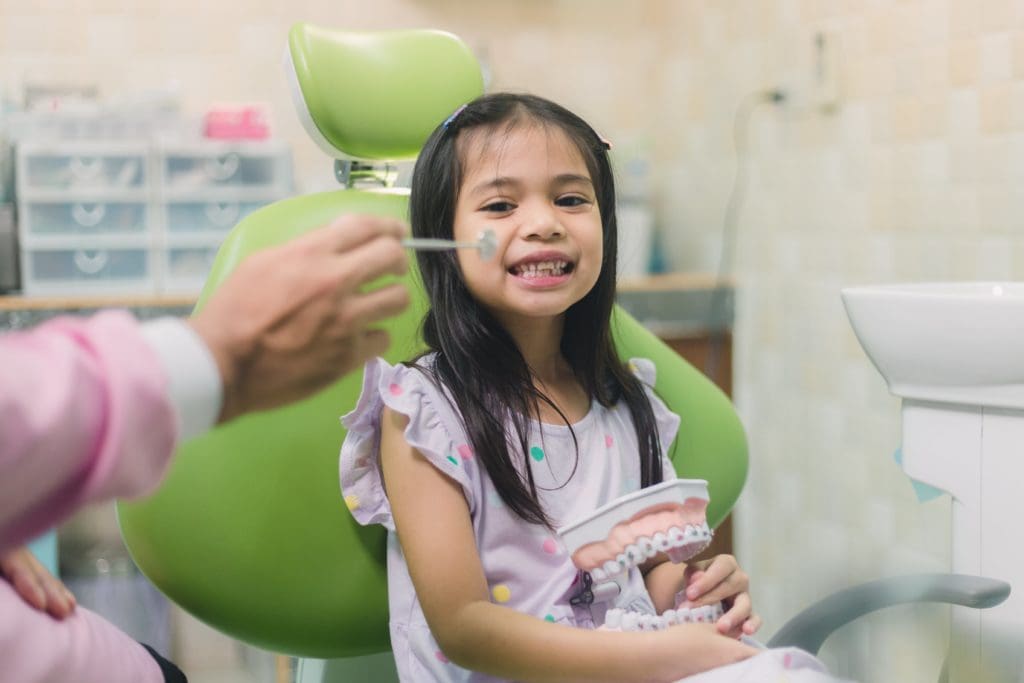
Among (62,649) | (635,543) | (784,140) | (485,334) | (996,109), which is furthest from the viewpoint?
(784,140)

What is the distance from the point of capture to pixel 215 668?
2.80 meters

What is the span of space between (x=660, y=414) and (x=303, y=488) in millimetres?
465

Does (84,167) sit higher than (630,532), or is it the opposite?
(84,167)

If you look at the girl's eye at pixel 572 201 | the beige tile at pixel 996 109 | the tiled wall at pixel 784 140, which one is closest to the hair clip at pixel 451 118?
the girl's eye at pixel 572 201

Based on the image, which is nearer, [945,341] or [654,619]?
[654,619]

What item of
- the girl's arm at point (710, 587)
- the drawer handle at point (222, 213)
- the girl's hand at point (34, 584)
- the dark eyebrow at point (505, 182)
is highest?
the dark eyebrow at point (505, 182)

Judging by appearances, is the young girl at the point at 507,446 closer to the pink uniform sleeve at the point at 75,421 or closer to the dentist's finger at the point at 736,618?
the dentist's finger at the point at 736,618

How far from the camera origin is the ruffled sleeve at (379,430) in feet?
4.09

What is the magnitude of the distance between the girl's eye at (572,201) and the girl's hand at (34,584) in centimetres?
68

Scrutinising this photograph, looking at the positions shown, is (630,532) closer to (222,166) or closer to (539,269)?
(539,269)

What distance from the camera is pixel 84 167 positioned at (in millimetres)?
→ 2604

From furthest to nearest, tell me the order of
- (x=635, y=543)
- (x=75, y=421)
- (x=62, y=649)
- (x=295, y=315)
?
1. (x=635, y=543)
2. (x=62, y=649)
3. (x=295, y=315)
4. (x=75, y=421)

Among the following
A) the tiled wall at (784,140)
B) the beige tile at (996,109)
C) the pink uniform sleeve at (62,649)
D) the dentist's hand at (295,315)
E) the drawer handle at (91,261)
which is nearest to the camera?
the dentist's hand at (295,315)

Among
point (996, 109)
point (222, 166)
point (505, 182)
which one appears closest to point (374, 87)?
point (505, 182)
